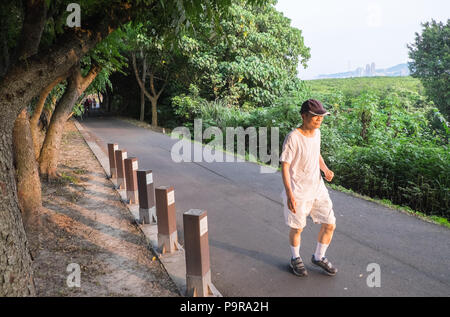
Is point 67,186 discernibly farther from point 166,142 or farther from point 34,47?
point 166,142

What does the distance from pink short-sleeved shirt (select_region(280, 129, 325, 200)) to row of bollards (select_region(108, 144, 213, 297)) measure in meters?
1.03

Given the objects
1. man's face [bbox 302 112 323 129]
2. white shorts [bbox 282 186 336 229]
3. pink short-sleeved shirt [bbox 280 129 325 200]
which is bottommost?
white shorts [bbox 282 186 336 229]

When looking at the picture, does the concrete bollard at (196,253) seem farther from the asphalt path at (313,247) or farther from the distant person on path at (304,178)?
the distant person on path at (304,178)

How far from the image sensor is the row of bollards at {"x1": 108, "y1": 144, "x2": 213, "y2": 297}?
11.4 ft

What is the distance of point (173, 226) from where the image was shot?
15.1ft

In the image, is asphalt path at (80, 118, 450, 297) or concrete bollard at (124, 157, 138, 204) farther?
concrete bollard at (124, 157, 138, 204)

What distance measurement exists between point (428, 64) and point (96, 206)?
27403mm

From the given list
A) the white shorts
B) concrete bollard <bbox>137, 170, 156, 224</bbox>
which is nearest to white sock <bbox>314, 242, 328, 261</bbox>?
the white shorts

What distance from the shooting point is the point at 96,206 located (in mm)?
6598

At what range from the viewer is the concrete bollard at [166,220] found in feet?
15.0

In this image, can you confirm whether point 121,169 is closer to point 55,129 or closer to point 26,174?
point 55,129

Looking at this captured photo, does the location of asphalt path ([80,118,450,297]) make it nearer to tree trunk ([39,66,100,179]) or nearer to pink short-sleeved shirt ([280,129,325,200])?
pink short-sleeved shirt ([280,129,325,200])

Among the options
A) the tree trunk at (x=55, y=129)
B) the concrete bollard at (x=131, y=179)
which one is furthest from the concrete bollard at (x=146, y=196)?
the tree trunk at (x=55, y=129)

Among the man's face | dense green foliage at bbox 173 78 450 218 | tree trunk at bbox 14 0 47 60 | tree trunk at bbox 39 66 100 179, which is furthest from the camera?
tree trunk at bbox 39 66 100 179
